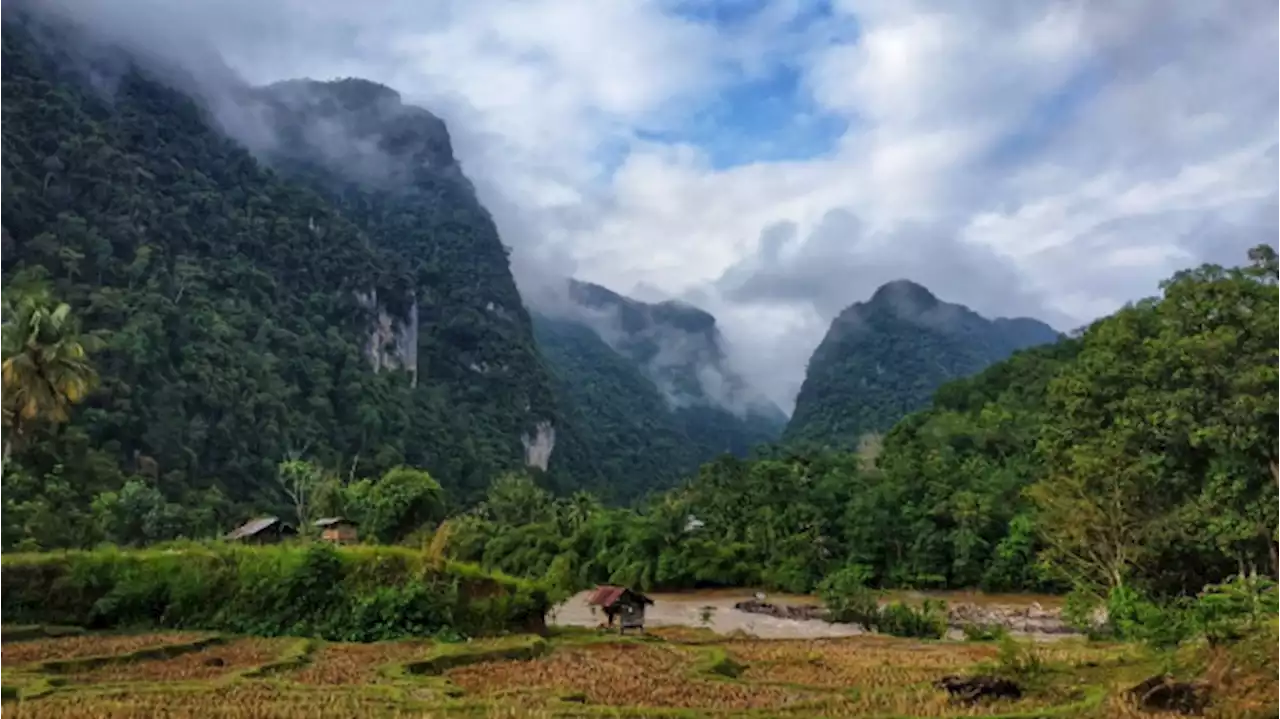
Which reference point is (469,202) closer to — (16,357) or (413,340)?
(413,340)

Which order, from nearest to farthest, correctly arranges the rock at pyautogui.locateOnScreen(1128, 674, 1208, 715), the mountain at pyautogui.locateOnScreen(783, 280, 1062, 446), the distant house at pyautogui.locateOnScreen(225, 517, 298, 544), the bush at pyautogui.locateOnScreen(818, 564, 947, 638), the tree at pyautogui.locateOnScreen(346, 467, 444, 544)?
1. the rock at pyautogui.locateOnScreen(1128, 674, 1208, 715)
2. the bush at pyautogui.locateOnScreen(818, 564, 947, 638)
3. the distant house at pyautogui.locateOnScreen(225, 517, 298, 544)
4. the tree at pyautogui.locateOnScreen(346, 467, 444, 544)
5. the mountain at pyautogui.locateOnScreen(783, 280, 1062, 446)

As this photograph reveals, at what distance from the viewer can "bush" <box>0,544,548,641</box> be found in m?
24.1

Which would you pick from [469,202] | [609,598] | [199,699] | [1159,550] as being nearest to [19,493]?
[609,598]

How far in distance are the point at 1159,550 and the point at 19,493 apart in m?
41.6

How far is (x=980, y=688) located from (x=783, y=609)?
109 feet

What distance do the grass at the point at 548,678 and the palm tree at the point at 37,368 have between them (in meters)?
12.4

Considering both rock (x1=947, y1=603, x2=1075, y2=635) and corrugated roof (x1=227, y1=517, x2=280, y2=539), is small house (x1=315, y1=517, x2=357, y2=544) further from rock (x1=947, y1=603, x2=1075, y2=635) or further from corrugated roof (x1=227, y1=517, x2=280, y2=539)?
rock (x1=947, y1=603, x2=1075, y2=635)

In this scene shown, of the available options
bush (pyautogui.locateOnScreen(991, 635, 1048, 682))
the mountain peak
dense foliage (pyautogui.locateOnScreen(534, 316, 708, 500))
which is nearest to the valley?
bush (pyautogui.locateOnScreen(991, 635, 1048, 682))

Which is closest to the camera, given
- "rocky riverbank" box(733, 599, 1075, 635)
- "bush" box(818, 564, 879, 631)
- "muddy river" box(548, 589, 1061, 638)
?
"bush" box(818, 564, 879, 631)

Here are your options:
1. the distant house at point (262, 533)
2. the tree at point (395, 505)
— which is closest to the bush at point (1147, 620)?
the distant house at point (262, 533)

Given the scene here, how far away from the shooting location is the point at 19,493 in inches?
1537

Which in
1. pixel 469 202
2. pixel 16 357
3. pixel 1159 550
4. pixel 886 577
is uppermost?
pixel 469 202

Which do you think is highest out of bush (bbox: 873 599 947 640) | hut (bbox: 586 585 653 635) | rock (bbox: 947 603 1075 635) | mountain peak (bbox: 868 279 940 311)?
mountain peak (bbox: 868 279 940 311)

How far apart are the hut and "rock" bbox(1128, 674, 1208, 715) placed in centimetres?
1828
